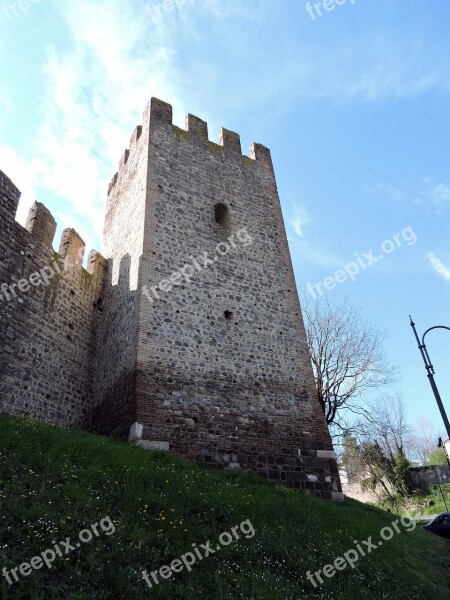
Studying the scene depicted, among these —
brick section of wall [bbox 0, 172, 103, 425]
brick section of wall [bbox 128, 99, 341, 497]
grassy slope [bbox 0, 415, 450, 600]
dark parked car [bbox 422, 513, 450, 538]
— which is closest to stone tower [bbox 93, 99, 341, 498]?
brick section of wall [bbox 128, 99, 341, 497]

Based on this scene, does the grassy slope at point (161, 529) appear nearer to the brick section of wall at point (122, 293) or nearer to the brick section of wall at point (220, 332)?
the brick section of wall at point (220, 332)

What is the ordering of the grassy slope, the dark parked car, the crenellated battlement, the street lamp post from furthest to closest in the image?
the crenellated battlement, the dark parked car, the street lamp post, the grassy slope

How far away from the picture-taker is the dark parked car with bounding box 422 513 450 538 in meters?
14.4

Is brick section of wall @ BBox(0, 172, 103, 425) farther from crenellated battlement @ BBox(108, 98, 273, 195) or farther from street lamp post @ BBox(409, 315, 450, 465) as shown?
street lamp post @ BBox(409, 315, 450, 465)

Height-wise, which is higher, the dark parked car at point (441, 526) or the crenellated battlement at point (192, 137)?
the crenellated battlement at point (192, 137)

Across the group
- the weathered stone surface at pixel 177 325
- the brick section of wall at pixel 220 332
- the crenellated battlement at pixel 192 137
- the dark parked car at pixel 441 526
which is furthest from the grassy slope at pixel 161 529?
the crenellated battlement at pixel 192 137

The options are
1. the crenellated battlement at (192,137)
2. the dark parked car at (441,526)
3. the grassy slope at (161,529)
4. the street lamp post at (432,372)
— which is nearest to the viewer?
the grassy slope at (161,529)

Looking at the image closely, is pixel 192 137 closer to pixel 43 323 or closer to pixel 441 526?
pixel 43 323

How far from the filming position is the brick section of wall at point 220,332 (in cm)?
1055

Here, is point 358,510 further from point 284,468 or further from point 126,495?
point 126,495

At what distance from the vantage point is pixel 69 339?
43.0 ft

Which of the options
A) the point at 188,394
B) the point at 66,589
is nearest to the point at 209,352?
the point at 188,394

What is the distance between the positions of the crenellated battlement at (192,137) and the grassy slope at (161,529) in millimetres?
10650

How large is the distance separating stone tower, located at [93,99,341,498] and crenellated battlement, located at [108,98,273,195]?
55 mm
